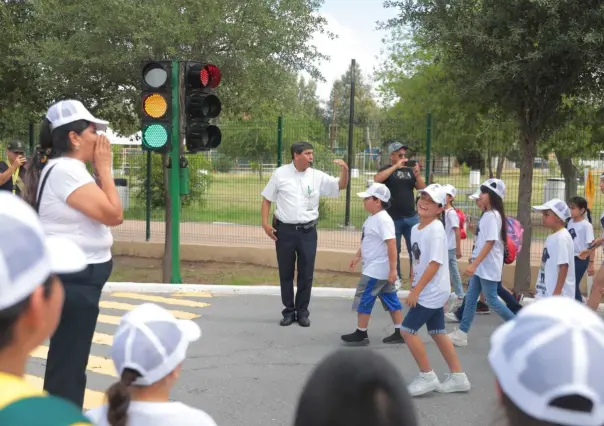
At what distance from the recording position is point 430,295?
5.44 m

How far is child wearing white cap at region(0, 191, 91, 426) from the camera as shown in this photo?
1.44 m

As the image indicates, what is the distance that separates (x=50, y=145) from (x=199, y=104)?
17.1 ft

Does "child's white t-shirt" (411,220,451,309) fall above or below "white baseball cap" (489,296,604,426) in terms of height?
below

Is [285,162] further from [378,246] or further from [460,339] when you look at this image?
[460,339]

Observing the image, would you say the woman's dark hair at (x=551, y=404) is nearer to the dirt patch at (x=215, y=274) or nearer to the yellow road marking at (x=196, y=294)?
the yellow road marking at (x=196, y=294)

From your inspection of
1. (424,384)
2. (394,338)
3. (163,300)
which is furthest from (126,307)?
(424,384)

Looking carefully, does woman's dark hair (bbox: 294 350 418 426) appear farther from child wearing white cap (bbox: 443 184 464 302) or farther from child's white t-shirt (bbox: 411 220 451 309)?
child wearing white cap (bbox: 443 184 464 302)

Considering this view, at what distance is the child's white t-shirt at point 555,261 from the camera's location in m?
6.40

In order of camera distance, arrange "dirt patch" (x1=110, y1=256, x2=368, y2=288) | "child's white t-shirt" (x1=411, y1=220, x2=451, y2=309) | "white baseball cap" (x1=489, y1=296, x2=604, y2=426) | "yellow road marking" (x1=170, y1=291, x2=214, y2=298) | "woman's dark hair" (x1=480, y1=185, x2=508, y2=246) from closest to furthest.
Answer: "white baseball cap" (x1=489, y1=296, x2=604, y2=426)
"child's white t-shirt" (x1=411, y1=220, x2=451, y2=309)
"woman's dark hair" (x1=480, y1=185, x2=508, y2=246)
"yellow road marking" (x1=170, y1=291, x2=214, y2=298)
"dirt patch" (x1=110, y1=256, x2=368, y2=288)

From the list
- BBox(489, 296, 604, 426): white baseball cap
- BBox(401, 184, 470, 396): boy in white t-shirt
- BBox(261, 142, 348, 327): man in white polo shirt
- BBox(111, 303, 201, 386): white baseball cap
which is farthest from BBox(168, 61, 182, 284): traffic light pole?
BBox(489, 296, 604, 426): white baseball cap

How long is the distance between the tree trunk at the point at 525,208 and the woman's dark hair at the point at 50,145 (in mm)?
7124

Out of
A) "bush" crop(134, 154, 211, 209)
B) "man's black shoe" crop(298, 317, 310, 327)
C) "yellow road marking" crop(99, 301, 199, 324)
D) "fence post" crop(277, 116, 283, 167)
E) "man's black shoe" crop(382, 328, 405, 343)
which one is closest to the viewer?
"man's black shoe" crop(382, 328, 405, 343)

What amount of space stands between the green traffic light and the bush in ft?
18.0

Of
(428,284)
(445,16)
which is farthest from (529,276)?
Result: (428,284)
